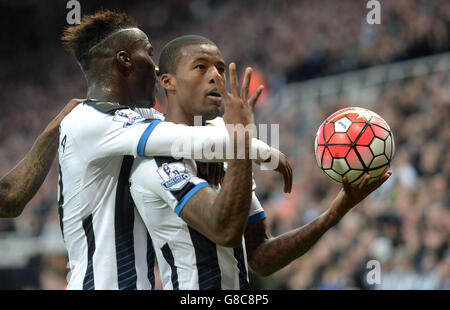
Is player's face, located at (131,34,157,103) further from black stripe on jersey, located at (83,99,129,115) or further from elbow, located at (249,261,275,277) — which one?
elbow, located at (249,261,275,277)

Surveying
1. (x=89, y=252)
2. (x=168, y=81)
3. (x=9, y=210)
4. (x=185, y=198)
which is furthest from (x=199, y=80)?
(x=9, y=210)

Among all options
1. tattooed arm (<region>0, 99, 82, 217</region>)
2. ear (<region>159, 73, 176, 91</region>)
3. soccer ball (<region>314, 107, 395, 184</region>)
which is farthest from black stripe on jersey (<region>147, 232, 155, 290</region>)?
soccer ball (<region>314, 107, 395, 184</region>)

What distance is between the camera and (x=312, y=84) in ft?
37.1

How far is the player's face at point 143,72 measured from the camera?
3102 millimetres

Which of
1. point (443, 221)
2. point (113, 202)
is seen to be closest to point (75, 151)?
point (113, 202)

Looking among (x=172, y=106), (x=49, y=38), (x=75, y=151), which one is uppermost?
(x=49, y=38)

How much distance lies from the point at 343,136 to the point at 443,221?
13.8 ft

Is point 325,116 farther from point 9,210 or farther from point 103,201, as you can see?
point 103,201

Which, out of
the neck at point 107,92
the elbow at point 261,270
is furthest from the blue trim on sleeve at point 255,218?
the neck at point 107,92

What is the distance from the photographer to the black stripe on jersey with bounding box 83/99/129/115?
2.74 metres

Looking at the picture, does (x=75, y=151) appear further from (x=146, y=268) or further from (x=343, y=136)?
(x=343, y=136)

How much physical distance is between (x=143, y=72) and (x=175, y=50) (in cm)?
24

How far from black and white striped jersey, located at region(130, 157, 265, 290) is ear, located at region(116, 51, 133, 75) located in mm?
563

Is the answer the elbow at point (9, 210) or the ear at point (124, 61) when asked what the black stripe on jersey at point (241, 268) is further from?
the elbow at point (9, 210)
